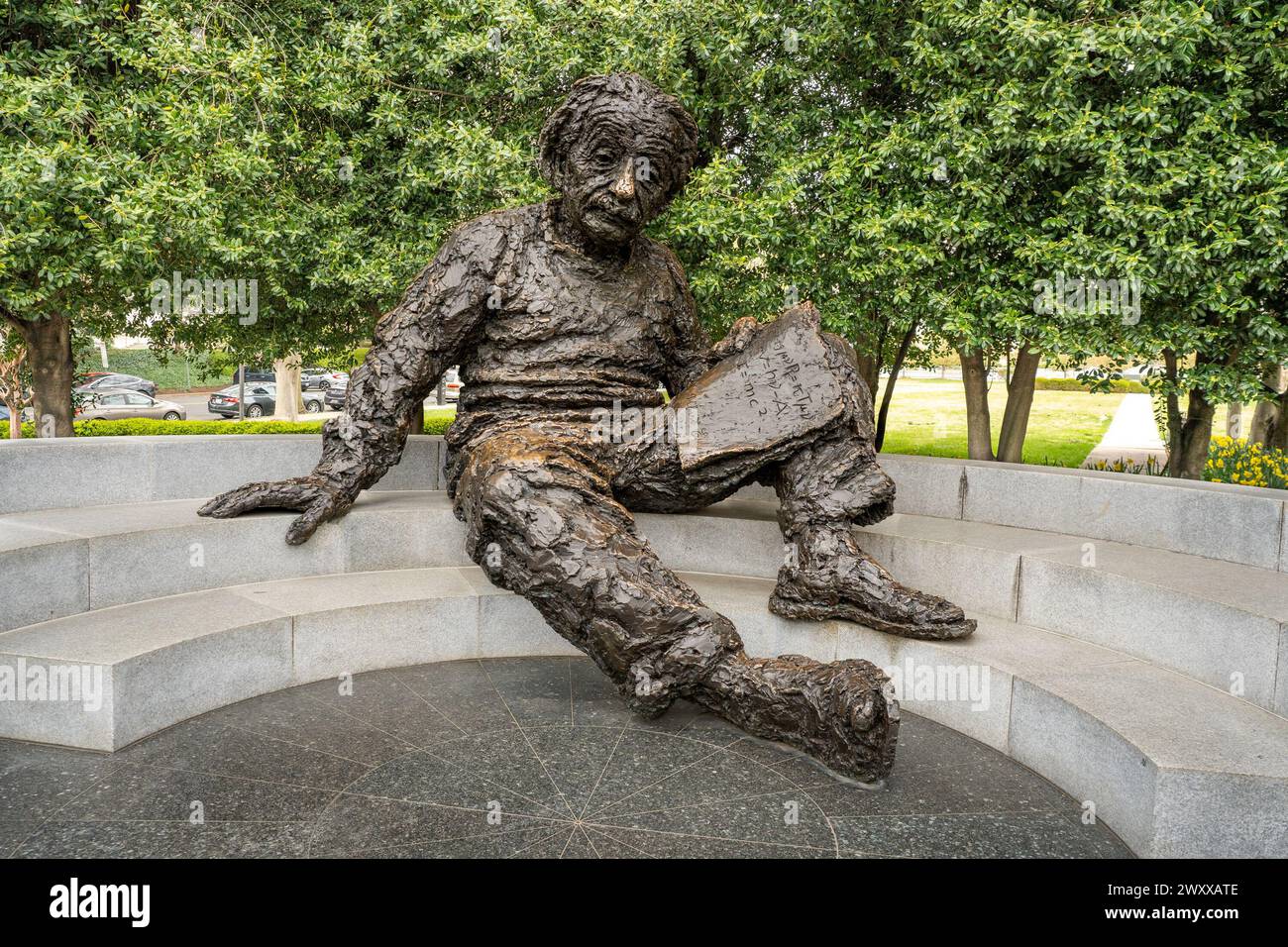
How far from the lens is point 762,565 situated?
463 cm

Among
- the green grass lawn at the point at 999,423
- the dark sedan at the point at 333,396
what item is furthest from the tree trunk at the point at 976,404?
the dark sedan at the point at 333,396

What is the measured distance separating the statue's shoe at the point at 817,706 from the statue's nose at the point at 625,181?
6.54 ft

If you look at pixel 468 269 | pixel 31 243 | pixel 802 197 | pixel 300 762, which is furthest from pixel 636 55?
pixel 300 762

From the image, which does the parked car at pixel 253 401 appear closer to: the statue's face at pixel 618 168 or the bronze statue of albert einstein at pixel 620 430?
the bronze statue of albert einstein at pixel 620 430

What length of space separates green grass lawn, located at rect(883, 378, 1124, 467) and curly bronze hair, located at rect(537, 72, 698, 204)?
914 cm

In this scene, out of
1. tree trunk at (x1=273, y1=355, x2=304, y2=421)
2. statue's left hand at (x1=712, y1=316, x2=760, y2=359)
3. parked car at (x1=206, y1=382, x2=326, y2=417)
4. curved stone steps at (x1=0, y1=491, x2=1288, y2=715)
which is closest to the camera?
curved stone steps at (x1=0, y1=491, x2=1288, y2=715)

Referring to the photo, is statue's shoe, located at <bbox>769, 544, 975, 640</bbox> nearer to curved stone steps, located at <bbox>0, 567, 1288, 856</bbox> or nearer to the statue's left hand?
curved stone steps, located at <bbox>0, 567, 1288, 856</bbox>

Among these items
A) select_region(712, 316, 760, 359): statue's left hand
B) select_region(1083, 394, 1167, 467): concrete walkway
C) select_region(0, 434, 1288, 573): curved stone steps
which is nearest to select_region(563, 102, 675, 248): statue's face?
select_region(712, 316, 760, 359): statue's left hand

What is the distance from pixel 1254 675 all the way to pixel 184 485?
5.22m

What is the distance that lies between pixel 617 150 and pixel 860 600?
7.07 feet

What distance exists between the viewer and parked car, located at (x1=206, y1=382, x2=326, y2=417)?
3053 centimetres

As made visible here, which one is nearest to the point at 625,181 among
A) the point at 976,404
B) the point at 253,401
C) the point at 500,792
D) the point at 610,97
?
the point at 610,97

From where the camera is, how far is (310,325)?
8.30 metres

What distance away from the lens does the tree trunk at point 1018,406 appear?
903 cm
